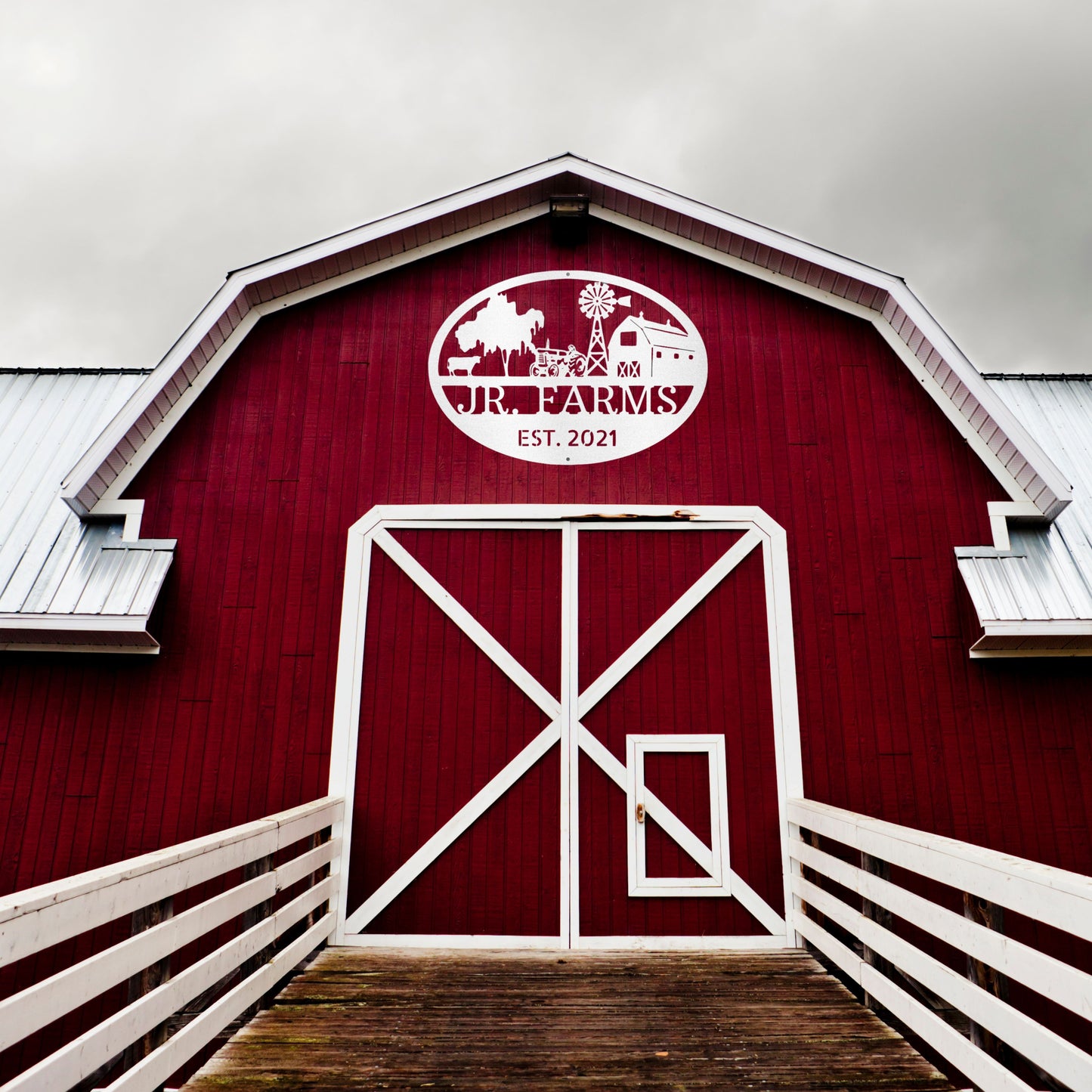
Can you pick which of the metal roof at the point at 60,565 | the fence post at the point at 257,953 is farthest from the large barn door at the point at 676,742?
the metal roof at the point at 60,565

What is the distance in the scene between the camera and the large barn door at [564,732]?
530 cm

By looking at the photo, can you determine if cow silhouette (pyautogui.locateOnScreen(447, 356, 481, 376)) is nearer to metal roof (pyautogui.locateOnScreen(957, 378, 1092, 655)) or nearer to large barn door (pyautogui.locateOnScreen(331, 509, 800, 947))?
large barn door (pyautogui.locateOnScreen(331, 509, 800, 947))

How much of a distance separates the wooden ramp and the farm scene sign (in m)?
3.68

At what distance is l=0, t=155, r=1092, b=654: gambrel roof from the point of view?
5543mm

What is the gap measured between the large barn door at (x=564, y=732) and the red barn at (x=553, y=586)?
0.03 metres

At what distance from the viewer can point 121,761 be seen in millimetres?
5500

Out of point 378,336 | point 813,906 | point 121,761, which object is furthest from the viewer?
point 378,336

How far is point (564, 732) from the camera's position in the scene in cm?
559

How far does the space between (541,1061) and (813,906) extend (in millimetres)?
2222

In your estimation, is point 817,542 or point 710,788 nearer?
point 710,788

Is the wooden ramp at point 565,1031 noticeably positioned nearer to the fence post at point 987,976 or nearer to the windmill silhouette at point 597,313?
the fence post at point 987,976

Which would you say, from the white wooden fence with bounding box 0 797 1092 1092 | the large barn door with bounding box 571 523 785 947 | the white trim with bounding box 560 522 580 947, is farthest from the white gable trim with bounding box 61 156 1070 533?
the white wooden fence with bounding box 0 797 1092 1092

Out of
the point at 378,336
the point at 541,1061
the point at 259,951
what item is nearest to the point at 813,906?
the point at 541,1061

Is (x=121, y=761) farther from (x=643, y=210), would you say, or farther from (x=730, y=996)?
(x=643, y=210)
